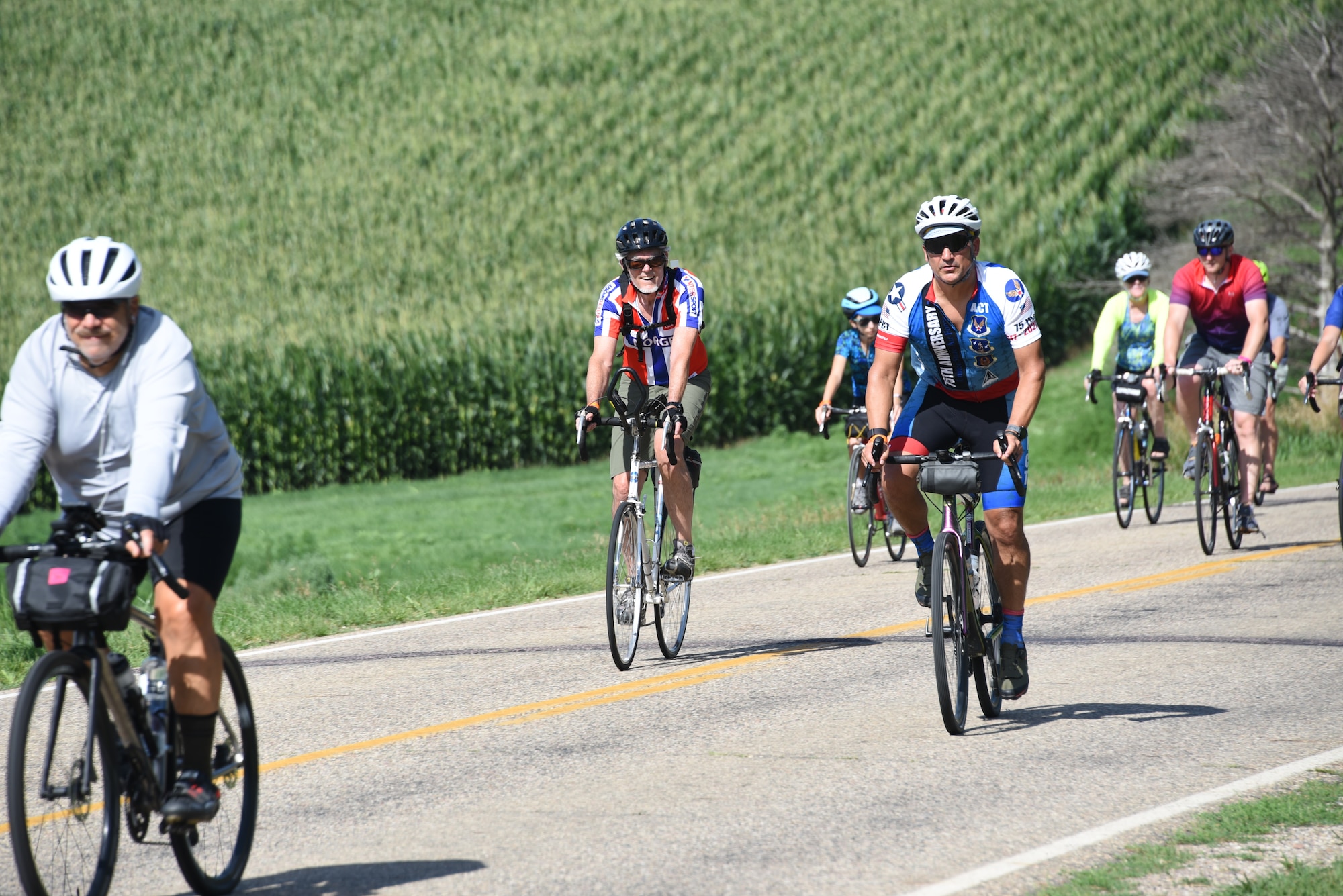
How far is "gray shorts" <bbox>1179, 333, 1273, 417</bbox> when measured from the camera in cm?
1337

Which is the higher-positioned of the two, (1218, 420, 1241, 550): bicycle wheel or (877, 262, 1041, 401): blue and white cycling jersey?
(877, 262, 1041, 401): blue and white cycling jersey

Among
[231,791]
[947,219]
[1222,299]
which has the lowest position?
[231,791]

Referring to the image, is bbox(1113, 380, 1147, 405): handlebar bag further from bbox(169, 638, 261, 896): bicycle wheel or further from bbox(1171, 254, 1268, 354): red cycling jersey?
bbox(169, 638, 261, 896): bicycle wheel

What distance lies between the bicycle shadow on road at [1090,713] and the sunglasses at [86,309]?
13.6 ft

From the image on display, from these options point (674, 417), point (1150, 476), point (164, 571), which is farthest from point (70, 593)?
point (1150, 476)

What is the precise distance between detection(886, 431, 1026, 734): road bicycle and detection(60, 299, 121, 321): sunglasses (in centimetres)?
356

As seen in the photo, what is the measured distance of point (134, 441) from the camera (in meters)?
4.64

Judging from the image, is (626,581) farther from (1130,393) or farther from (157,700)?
(1130,393)

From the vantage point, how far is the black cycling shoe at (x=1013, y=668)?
7164 mm

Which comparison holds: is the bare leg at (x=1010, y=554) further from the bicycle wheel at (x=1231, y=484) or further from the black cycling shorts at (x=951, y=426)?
the bicycle wheel at (x=1231, y=484)

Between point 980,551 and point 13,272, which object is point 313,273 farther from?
point 980,551

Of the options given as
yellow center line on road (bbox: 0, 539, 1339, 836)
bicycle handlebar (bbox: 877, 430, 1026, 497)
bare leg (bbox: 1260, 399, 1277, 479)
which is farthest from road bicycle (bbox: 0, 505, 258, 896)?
bare leg (bbox: 1260, 399, 1277, 479)

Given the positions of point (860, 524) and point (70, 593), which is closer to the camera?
point (70, 593)

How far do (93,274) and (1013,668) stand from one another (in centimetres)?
444
